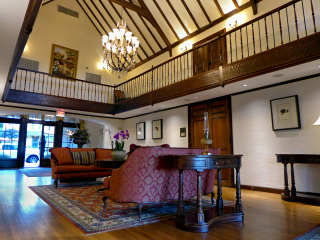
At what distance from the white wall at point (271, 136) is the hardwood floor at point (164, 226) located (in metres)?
1.18

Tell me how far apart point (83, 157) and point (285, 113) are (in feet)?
17.0

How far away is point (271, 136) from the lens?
5.14 metres

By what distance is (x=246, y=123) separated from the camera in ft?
18.7

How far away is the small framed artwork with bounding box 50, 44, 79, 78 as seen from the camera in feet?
32.1

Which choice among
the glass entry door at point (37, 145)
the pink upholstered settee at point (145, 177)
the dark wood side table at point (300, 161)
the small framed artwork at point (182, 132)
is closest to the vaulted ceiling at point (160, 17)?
the small framed artwork at point (182, 132)

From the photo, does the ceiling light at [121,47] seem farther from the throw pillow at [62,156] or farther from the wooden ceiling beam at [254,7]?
the wooden ceiling beam at [254,7]

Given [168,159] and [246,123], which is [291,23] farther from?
[168,159]

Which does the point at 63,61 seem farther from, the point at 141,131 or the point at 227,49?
the point at 227,49

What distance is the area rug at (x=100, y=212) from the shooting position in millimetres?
2611

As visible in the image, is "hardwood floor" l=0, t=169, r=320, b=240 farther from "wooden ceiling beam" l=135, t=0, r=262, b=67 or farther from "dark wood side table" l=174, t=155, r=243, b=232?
"wooden ceiling beam" l=135, t=0, r=262, b=67

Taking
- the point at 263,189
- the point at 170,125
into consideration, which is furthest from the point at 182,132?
the point at 263,189

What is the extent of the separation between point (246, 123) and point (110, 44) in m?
4.00

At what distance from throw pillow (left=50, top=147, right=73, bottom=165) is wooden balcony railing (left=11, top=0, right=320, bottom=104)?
9.46 feet

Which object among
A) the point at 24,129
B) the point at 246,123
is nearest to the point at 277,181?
the point at 246,123
